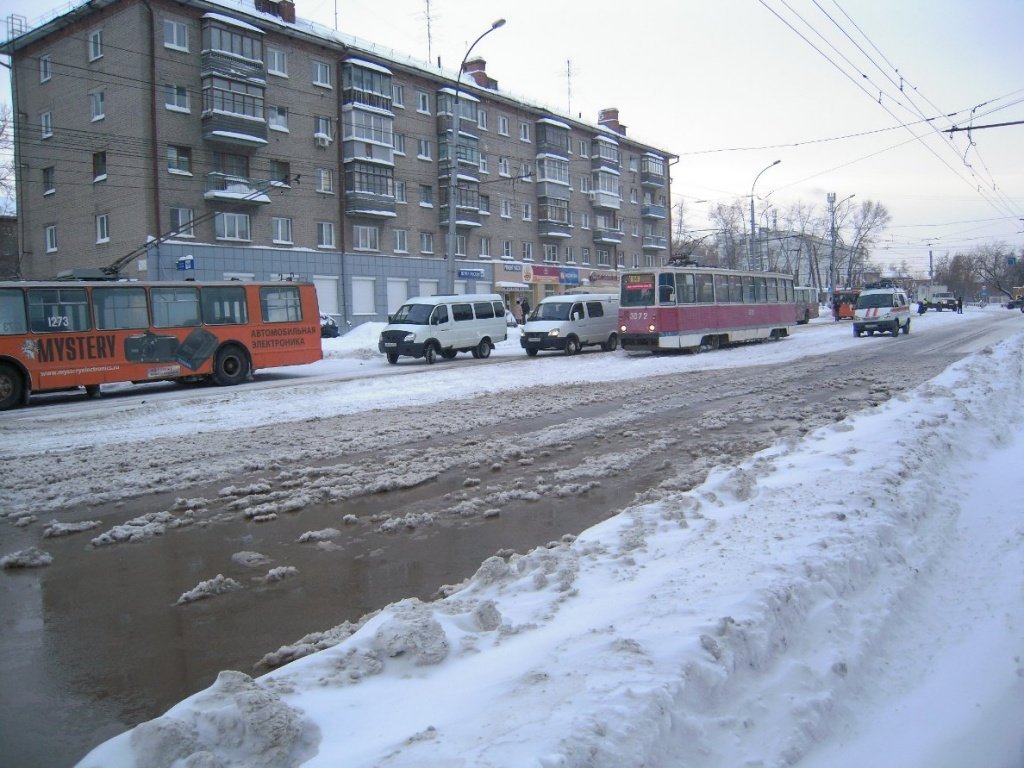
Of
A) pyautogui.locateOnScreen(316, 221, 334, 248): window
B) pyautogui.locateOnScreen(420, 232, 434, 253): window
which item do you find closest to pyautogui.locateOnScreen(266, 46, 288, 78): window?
pyautogui.locateOnScreen(316, 221, 334, 248): window

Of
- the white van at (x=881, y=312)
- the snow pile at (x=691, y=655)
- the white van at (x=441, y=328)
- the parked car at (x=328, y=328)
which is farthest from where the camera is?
the parked car at (x=328, y=328)

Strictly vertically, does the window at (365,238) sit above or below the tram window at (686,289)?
above

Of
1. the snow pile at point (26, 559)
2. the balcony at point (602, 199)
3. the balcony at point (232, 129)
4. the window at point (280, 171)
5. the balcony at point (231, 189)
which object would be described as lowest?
the snow pile at point (26, 559)

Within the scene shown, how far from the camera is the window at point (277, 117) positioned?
38469 mm

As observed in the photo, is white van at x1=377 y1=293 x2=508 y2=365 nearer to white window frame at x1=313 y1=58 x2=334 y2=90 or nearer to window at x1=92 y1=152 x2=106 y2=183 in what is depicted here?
window at x1=92 y1=152 x2=106 y2=183

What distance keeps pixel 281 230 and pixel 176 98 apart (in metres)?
7.43

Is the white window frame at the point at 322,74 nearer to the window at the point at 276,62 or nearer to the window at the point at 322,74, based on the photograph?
the window at the point at 322,74

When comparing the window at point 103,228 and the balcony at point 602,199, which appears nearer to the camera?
the window at point 103,228

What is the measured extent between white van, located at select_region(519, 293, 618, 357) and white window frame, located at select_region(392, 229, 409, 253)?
765 inches

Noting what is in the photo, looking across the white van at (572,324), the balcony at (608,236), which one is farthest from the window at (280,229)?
the balcony at (608,236)

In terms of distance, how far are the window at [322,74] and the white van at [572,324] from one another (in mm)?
21301

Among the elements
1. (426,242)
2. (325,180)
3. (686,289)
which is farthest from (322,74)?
(686,289)

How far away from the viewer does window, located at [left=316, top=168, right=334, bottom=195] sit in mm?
40906

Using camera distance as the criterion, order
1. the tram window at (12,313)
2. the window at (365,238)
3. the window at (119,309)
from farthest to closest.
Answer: the window at (365,238), the window at (119,309), the tram window at (12,313)
